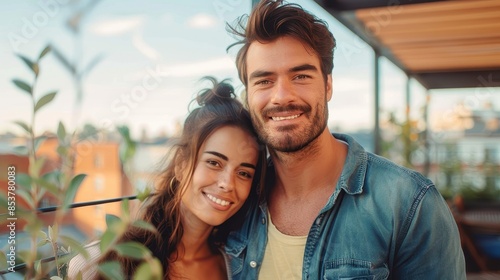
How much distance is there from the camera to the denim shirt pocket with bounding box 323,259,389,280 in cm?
136

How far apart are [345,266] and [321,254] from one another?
75 millimetres

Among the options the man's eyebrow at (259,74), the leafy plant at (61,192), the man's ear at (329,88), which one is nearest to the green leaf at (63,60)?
the leafy plant at (61,192)

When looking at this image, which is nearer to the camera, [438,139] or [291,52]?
[291,52]

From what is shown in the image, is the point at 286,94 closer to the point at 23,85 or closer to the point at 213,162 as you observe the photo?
the point at 213,162

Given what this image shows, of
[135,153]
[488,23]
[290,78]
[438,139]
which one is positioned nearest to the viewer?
[135,153]

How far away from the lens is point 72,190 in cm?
45

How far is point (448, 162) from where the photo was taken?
20.5ft

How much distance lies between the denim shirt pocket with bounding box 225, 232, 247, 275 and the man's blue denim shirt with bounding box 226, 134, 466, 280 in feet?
0.09

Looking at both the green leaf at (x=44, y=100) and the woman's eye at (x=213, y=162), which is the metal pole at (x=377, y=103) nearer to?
the woman's eye at (x=213, y=162)

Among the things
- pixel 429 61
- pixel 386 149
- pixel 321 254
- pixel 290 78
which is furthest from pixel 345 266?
pixel 429 61

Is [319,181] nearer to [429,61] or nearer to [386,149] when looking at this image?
[386,149]

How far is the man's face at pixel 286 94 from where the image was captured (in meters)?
1.46

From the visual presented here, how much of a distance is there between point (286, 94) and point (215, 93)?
0.30 m

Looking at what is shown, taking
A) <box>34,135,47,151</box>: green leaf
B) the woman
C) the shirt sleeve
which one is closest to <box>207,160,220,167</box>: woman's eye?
the woman
